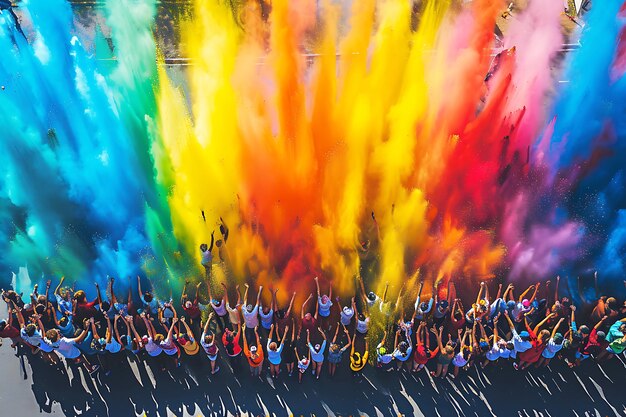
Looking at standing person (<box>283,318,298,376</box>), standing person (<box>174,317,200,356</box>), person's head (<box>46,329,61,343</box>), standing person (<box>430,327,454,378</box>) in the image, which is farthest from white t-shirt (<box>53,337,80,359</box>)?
standing person (<box>430,327,454,378</box>)

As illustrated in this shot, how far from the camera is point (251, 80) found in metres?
17.3

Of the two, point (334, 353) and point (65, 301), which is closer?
point (334, 353)

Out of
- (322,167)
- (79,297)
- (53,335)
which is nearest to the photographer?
(53,335)

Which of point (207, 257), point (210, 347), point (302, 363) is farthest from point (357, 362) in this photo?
point (207, 257)

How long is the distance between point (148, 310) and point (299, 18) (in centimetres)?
1556

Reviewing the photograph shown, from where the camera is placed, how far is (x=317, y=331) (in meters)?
11.5

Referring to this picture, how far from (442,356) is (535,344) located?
1.85m

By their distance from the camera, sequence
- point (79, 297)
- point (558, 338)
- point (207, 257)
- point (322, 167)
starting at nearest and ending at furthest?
point (558, 338), point (79, 297), point (207, 257), point (322, 167)

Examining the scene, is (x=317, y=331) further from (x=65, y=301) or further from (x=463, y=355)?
(x=65, y=301)

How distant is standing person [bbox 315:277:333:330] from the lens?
36.0 feet

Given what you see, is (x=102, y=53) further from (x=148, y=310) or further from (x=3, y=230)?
(x=148, y=310)

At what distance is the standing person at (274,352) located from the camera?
10.0m

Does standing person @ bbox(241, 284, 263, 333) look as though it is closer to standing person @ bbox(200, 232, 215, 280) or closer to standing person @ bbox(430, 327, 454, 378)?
standing person @ bbox(200, 232, 215, 280)

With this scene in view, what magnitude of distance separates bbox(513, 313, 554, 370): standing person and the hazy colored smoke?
223 centimetres
